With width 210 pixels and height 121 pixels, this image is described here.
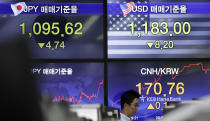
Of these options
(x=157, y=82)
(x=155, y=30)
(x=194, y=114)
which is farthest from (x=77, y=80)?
(x=194, y=114)

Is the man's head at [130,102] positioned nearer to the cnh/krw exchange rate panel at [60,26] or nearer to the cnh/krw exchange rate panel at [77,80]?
the cnh/krw exchange rate panel at [77,80]

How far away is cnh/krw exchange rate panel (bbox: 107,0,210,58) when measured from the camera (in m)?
4.22

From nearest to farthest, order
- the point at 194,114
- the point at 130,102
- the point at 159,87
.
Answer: the point at 194,114 < the point at 130,102 < the point at 159,87

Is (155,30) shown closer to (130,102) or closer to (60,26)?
(130,102)

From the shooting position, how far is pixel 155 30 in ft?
13.9

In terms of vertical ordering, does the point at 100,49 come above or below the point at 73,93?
above

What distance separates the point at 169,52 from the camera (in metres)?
4.25

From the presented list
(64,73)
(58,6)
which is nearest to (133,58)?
(64,73)

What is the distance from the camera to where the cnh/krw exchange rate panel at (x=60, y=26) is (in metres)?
4.25

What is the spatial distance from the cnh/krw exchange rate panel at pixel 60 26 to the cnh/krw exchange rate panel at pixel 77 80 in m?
0.12

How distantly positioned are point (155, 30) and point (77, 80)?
3.76 feet

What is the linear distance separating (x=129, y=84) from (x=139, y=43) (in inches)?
20.5

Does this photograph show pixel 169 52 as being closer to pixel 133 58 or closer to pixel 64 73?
pixel 133 58

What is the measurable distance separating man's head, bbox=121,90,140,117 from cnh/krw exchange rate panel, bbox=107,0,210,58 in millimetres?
495
